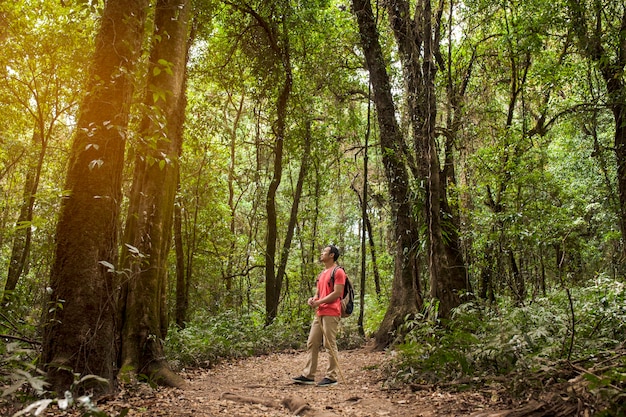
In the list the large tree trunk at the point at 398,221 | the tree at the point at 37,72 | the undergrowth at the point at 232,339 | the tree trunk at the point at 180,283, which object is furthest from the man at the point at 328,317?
the tree at the point at 37,72

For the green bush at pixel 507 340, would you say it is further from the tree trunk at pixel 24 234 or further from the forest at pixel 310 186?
the tree trunk at pixel 24 234

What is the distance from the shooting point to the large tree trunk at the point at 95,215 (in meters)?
4.12

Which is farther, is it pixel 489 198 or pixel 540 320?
pixel 489 198

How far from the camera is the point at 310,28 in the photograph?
1240 cm

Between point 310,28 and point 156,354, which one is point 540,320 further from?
point 310,28

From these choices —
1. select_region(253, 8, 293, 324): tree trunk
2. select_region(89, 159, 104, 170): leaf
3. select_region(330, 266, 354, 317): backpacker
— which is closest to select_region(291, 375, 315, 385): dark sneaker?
select_region(330, 266, 354, 317): backpacker

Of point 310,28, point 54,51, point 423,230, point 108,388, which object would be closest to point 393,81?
point 310,28

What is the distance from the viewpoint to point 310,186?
1747 centimetres

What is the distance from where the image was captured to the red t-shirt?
269 inches

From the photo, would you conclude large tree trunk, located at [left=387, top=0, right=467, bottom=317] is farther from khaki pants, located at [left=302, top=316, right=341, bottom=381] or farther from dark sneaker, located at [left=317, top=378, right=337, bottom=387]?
dark sneaker, located at [left=317, top=378, right=337, bottom=387]

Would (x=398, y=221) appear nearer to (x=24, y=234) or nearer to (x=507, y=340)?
(x=507, y=340)

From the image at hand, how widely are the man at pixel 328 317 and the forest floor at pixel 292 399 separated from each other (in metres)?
0.24

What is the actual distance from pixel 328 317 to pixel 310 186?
10.9m

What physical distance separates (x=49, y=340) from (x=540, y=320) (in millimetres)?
5326
